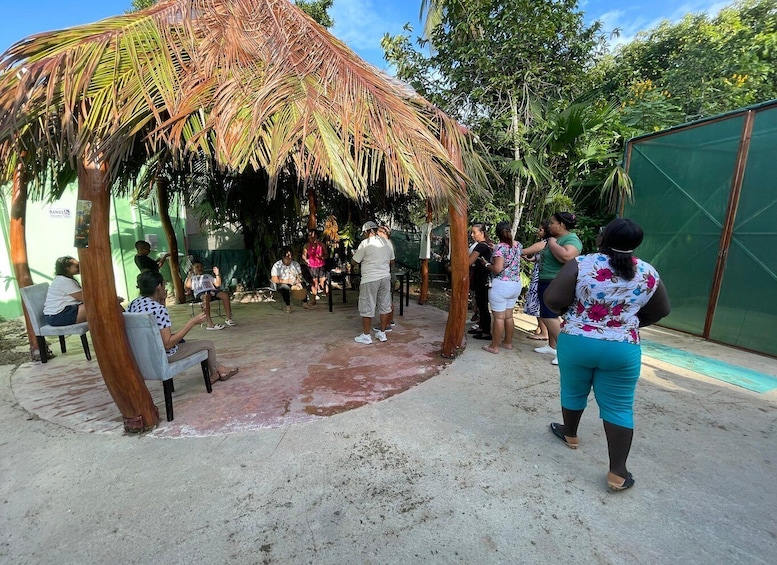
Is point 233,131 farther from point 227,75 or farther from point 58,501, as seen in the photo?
point 58,501

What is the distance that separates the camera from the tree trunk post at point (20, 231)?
13.1 feet

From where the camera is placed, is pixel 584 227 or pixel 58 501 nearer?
pixel 58 501

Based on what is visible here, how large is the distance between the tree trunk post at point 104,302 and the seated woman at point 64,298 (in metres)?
2.04

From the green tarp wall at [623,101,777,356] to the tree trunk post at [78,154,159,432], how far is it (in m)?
6.74

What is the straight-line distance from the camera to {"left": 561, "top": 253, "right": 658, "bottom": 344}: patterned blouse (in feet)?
6.41

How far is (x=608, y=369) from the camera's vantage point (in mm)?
2039

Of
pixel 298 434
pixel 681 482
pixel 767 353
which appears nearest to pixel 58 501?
pixel 298 434

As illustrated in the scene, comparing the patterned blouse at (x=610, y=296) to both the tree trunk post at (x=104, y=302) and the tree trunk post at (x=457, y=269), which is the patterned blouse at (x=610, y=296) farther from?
the tree trunk post at (x=104, y=302)

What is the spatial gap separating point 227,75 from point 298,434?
9.51 feet

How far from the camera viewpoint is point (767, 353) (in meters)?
4.36

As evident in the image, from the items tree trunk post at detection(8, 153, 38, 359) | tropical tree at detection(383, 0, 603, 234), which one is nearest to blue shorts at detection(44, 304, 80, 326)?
tree trunk post at detection(8, 153, 38, 359)

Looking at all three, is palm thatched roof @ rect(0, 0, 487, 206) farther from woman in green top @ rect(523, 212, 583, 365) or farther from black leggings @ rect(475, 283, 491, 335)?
black leggings @ rect(475, 283, 491, 335)

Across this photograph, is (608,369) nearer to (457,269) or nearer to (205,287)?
(457,269)

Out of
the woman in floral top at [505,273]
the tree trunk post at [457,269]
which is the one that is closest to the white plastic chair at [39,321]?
the tree trunk post at [457,269]
